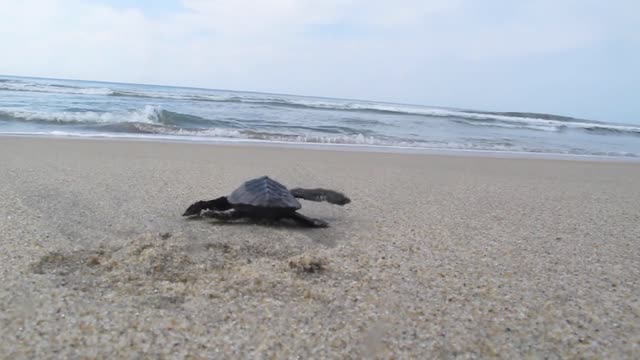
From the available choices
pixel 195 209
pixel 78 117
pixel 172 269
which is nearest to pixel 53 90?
pixel 78 117

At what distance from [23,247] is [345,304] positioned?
1609 millimetres

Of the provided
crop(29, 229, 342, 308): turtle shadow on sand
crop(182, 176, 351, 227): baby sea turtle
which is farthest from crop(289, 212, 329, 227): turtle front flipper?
crop(29, 229, 342, 308): turtle shadow on sand

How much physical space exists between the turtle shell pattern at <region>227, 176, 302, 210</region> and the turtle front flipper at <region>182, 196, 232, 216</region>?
0.07 metres

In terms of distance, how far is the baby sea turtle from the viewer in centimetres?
292

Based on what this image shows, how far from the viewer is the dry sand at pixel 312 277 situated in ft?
4.98

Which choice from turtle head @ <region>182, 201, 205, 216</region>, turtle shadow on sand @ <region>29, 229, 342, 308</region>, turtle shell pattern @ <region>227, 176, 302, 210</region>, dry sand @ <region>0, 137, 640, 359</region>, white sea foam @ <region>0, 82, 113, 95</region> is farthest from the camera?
white sea foam @ <region>0, 82, 113, 95</region>

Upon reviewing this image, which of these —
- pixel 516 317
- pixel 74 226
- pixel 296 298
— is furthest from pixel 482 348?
pixel 74 226

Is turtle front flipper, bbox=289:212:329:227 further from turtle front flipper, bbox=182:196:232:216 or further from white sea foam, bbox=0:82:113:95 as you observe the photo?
white sea foam, bbox=0:82:113:95

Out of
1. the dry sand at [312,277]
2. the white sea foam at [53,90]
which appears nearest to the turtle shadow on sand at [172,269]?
the dry sand at [312,277]

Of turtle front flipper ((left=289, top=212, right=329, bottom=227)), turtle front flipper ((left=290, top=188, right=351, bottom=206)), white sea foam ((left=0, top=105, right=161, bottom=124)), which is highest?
white sea foam ((left=0, top=105, right=161, bottom=124))

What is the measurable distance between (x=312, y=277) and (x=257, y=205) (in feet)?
3.13

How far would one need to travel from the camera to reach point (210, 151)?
705 centimetres

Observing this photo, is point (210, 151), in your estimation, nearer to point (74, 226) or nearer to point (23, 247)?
point (74, 226)

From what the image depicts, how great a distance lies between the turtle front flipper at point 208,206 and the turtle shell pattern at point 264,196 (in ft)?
0.23
